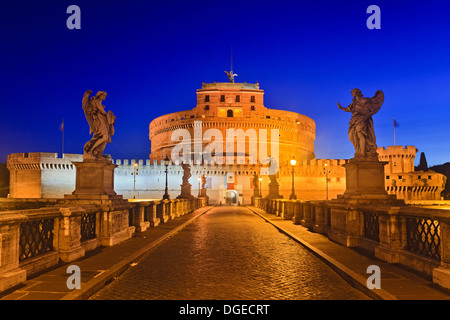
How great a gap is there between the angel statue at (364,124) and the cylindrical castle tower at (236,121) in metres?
65.1

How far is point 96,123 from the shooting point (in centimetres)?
1035

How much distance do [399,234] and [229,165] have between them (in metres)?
58.8

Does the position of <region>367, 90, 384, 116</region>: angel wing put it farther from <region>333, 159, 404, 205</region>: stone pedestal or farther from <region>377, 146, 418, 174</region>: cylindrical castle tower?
<region>377, 146, 418, 174</region>: cylindrical castle tower

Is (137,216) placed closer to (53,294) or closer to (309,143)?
(53,294)

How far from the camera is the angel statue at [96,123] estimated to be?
33.3 ft

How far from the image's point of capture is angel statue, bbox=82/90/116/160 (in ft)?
33.3

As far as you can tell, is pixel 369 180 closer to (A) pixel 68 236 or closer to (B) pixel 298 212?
(B) pixel 298 212

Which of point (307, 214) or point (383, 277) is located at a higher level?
point (307, 214)

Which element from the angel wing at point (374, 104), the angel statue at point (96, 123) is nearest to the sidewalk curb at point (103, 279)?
the angel statue at point (96, 123)

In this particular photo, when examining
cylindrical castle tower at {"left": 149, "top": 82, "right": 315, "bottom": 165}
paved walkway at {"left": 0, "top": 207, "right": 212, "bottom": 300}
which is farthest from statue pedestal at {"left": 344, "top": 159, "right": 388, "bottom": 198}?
cylindrical castle tower at {"left": 149, "top": 82, "right": 315, "bottom": 165}

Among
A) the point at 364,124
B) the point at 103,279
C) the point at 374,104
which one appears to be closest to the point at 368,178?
the point at 364,124

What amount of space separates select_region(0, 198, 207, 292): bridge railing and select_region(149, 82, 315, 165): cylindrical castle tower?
6614 cm
